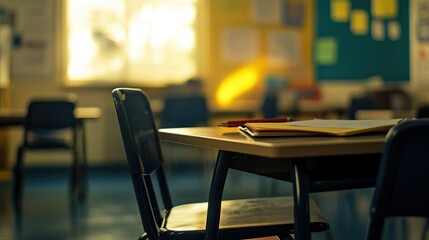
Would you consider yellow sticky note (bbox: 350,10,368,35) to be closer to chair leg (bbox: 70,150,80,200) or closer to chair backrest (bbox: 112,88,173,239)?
chair leg (bbox: 70,150,80,200)

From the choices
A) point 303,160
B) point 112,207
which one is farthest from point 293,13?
point 303,160

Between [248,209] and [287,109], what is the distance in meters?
4.46

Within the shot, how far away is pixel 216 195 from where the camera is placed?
4.03ft

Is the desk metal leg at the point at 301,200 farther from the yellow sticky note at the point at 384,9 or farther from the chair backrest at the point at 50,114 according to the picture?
the yellow sticky note at the point at 384,9

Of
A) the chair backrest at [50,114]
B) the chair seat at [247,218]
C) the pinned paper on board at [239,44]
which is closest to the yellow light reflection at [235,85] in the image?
the pinned paper on board at [239,44]

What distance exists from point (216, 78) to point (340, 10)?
1.80m

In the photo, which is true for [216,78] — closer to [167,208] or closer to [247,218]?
[167,208]

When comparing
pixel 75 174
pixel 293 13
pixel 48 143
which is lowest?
pixel 75 174

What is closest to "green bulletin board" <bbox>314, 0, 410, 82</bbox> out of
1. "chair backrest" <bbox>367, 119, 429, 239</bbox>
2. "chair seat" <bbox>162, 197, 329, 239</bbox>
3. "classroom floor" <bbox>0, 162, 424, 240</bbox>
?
"classroom floor" <bbox>0, 162, 424, 240</bbox>

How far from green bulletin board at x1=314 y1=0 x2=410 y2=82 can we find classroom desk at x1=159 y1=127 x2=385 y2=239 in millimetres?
6071

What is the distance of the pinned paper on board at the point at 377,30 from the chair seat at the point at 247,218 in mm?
5988

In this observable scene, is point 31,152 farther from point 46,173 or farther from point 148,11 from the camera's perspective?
point 148,11

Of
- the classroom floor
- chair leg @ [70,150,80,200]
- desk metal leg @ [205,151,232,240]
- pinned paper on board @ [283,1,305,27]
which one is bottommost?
the classroom floor

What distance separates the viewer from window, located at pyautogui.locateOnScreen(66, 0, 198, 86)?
254 inches
